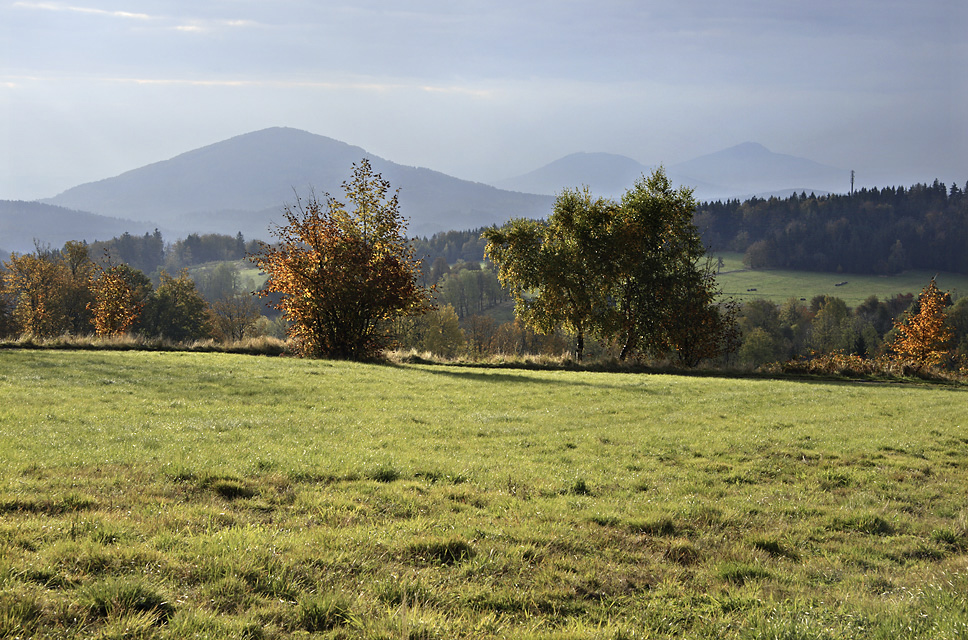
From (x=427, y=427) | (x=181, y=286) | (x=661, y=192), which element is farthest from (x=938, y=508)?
(x=181, y=286)

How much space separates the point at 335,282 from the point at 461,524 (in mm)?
28904

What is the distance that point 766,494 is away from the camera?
33.2 feet

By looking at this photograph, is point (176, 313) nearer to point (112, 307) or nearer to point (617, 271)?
point (112, 307)

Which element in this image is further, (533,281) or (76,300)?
(76,300)

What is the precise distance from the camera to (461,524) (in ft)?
25.3

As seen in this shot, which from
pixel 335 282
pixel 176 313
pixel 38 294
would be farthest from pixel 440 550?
pixel 176 313

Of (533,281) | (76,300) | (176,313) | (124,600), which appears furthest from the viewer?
(176,313)

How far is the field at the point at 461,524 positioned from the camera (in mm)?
5281

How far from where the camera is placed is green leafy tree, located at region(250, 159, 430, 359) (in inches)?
1377

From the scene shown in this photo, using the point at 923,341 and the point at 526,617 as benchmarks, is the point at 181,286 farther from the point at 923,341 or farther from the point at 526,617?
the point at 923,341

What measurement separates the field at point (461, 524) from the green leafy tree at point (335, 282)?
61.8 ft

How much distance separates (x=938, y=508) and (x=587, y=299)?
36863 mm

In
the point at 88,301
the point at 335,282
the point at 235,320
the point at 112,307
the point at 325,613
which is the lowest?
the point at 325,613

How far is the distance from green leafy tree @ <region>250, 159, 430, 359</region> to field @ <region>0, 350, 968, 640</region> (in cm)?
1885
